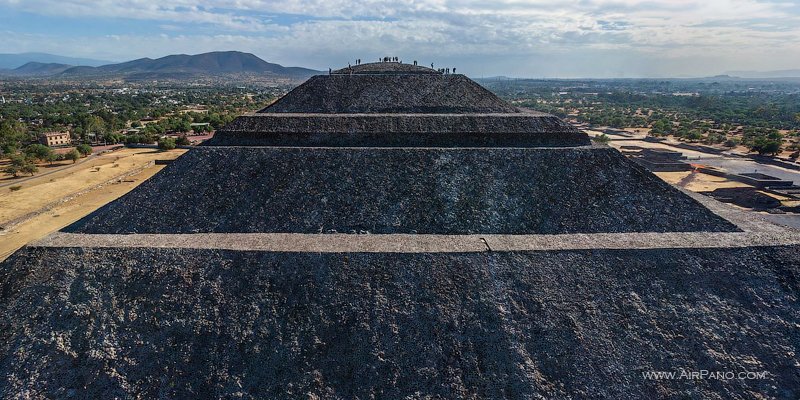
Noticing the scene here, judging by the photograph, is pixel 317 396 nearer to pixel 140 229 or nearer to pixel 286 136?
pixel 140 229

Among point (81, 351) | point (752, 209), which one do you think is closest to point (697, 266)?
point (81, 351)

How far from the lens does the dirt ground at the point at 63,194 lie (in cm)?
2964

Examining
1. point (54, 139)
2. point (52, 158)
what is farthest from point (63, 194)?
point (54, 139)

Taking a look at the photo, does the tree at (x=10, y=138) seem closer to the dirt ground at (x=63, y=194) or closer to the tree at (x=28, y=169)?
the dirt ground at (x=63, y=194)

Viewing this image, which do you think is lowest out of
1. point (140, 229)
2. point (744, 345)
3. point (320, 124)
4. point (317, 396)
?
point (317, 396)

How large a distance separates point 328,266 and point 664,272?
37.1 ft

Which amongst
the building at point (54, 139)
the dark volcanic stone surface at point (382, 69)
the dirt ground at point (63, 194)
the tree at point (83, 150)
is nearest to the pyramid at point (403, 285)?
the dark volcanic stone surface at point (382, 69)

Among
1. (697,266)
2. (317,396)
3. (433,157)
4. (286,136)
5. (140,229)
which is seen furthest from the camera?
(286,136)

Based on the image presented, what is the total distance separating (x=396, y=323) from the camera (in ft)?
40.1

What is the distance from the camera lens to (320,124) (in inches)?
840

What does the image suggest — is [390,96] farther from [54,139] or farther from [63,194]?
[54,139]

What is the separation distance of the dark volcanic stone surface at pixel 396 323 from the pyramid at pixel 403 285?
57 millimetres

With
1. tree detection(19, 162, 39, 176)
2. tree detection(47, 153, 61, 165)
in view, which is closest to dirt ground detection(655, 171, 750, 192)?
tree detection(19, 162, 39, 176)

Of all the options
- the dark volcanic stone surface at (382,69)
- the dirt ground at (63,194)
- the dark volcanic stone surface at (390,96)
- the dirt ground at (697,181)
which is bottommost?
the dirt ground at (63,194)
